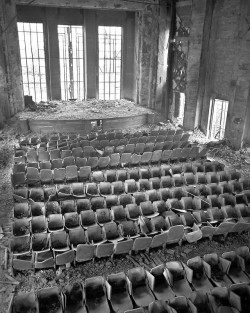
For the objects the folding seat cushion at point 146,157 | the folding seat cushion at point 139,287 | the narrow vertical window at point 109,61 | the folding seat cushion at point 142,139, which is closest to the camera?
the folding seat cushion at point 139,287

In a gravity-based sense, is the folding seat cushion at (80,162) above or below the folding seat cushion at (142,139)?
below

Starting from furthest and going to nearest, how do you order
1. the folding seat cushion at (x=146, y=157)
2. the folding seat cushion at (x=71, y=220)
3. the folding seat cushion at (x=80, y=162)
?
1. the folding seat cushion at (x=146, y=157)
2. the folding seat cushion at (x=80, y=162)
3. the folding seat cushion at (x=71, y=220)

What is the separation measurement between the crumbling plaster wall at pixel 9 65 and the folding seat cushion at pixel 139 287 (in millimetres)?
11692

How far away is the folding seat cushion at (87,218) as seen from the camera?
6.85m

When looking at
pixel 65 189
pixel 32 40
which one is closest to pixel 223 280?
pixel 65 189

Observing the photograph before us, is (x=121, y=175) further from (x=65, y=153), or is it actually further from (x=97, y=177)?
(x=65, y=153)

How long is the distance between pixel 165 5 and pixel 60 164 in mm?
11465

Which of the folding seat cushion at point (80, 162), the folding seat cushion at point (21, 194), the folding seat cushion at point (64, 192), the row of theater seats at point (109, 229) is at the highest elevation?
the folding seat cushion at point (80, 162)

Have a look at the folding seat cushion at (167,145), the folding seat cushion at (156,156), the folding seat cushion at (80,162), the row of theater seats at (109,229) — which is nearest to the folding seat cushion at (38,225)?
the row of theater seats at (109,229)

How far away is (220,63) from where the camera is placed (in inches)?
545

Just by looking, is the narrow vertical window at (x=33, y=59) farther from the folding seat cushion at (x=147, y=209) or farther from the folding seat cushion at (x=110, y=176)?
the folding seat cushion at (x=147, y=209)

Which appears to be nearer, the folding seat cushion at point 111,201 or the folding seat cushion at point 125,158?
the folding seat cushion at point 111,201

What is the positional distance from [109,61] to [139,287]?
15.8 meters

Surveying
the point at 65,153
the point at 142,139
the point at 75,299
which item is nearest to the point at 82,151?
the point at 65,153
